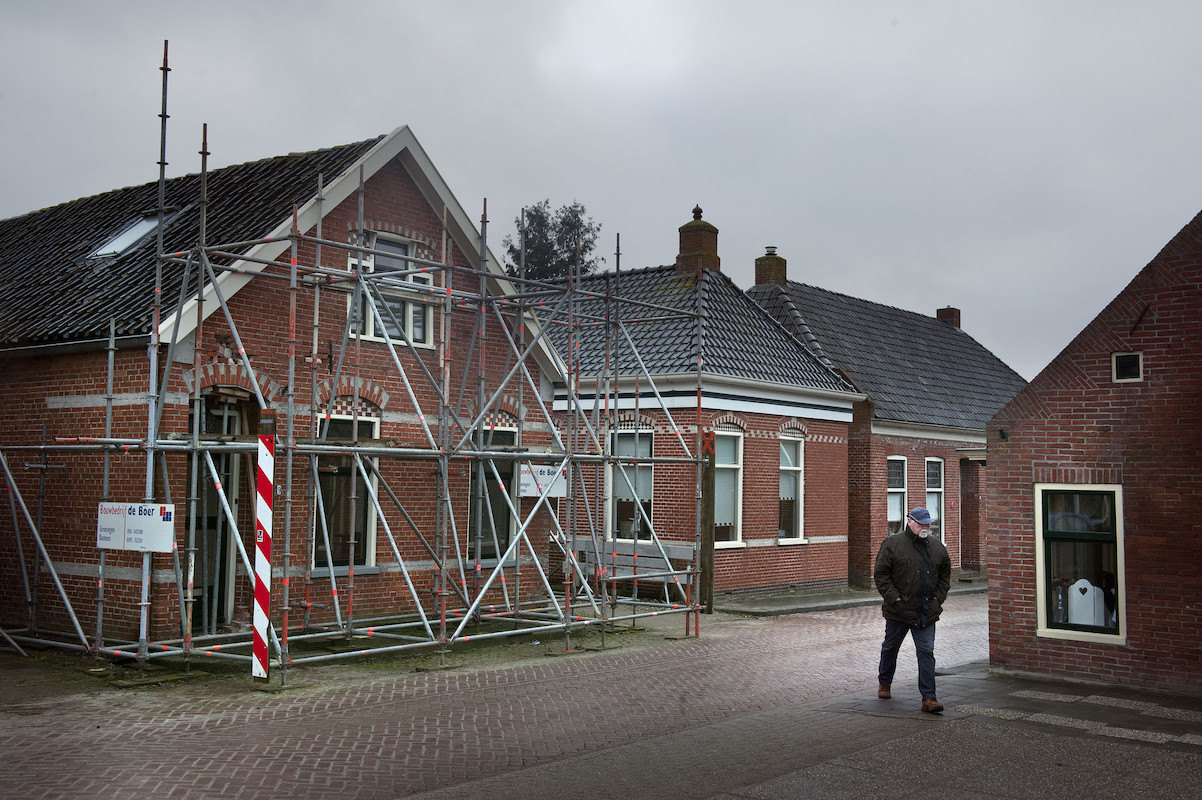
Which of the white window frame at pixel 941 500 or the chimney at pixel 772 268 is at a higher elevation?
the chimney at pixel 772 268

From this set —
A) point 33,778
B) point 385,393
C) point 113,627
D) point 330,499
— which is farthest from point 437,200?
point 33,778

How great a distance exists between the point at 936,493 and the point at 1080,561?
48.8 feet

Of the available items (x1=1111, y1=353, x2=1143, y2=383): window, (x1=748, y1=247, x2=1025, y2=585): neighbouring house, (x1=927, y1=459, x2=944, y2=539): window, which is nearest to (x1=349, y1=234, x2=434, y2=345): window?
(x1=1111, y1=353, x2=1143, y2=383): window

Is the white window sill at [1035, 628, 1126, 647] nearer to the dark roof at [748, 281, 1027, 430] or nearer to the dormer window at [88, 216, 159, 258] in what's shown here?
the dark roof at [748, 281, 1027, 430]

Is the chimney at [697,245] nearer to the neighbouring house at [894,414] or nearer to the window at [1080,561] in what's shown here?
the neighbouring house at [894,414]

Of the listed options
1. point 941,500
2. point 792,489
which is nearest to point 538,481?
point 792,489

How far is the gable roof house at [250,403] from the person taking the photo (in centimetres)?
1205

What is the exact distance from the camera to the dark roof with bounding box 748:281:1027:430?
2502cm

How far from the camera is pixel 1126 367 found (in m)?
11.4

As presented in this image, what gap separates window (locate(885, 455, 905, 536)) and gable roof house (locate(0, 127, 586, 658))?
10.6 meters

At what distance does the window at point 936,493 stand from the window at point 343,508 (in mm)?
15185

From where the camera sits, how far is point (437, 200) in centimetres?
1616

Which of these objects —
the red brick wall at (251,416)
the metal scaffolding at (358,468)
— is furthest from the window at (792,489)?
the red brick wall at (251,416)

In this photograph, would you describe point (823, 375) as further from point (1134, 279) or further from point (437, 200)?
point (1134, 279)
